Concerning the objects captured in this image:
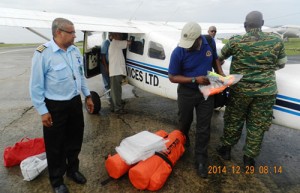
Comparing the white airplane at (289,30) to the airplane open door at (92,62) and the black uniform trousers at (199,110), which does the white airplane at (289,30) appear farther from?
the black uniform trousers at (199,110)

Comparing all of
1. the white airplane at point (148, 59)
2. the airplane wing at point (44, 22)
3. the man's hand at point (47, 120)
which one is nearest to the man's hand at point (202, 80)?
the white airplane at point (148, 59)

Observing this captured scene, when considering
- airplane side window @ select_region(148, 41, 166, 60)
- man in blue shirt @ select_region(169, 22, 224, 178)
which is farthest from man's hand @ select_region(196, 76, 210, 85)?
airplane side window @ select_region(148, 41, 166, 60)

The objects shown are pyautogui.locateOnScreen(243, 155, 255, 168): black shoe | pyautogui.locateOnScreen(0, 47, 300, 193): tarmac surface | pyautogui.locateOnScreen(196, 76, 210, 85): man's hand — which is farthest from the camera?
pyautogui.locateOnScreen(243, 155, 255, 168): black shoe

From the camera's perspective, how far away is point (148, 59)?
5691 mm

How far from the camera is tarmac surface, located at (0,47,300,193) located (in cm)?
349

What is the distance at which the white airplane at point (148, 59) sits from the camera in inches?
143

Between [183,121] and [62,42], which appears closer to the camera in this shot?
[62,42]

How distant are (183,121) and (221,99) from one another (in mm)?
659

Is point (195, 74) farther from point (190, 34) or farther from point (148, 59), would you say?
point (148, 59)

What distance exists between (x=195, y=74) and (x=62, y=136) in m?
1.88

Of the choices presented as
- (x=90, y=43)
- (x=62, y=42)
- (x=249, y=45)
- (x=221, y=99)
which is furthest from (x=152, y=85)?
(x=90, y=43)

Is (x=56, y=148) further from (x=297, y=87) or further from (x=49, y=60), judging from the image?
(x=297, y=87)

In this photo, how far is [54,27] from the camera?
2.90 metres

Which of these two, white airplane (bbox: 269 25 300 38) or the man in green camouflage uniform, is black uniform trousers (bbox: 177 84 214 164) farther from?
white airplane (bbox: 269 25 300 38)
